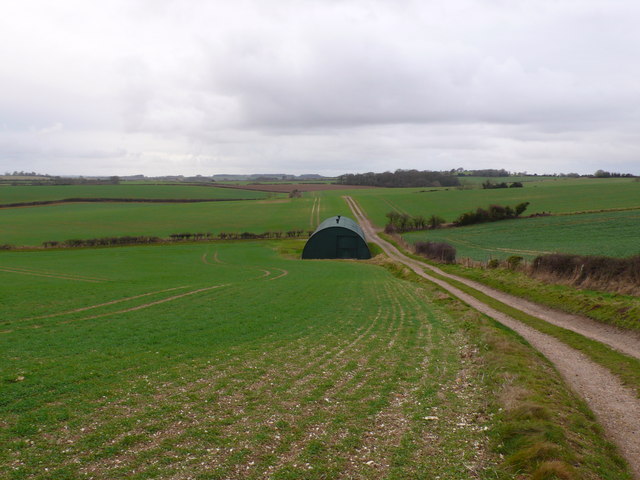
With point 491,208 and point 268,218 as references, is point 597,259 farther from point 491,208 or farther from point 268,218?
point 268,218

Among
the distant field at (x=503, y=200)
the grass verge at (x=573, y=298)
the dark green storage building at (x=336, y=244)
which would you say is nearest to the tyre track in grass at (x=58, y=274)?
the grass verge at (x=573, y=298)

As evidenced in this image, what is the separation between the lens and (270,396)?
9.84m

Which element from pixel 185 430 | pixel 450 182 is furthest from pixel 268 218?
pixel 450 182

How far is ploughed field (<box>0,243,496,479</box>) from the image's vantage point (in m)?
7.07

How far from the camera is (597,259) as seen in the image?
80.2 feet

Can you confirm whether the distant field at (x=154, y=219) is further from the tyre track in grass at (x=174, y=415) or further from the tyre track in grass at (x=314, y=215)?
the tyre track in grass at (x=174, y=415)

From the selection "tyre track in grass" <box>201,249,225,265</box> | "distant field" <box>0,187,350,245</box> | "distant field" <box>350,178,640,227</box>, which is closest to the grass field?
"tyre track in grass" <box>201,249,225,265</box>

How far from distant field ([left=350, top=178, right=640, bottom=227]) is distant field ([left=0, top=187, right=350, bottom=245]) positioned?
41.5ft

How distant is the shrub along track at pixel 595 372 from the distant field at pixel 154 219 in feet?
213

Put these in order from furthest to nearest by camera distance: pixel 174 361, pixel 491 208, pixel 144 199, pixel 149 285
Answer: pixel 144 199 → pixel 491 208 → pixel 149 285 → pixel 174 361

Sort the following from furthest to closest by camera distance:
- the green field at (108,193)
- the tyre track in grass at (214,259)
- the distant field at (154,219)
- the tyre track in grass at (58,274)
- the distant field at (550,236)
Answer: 1. the green field at (108,193)
2. the distant field at (154,219)
3. the tyre track in grass at (214,259)
4. the distant field at (550,236)
5. the tyre track in grass at (58,274)

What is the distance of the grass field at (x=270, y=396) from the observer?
23.2 feet

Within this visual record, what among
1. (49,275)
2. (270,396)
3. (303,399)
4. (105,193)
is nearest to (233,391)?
(270,396)

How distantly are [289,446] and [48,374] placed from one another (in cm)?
686
